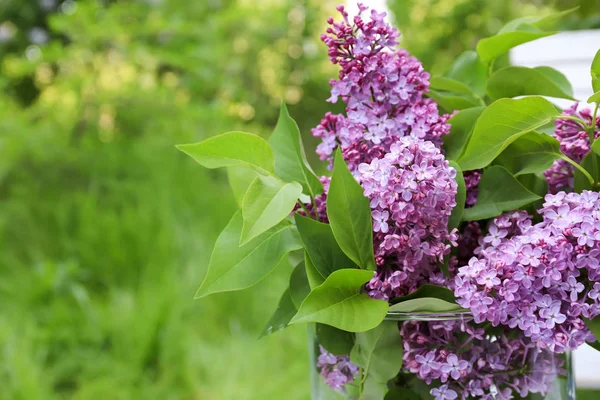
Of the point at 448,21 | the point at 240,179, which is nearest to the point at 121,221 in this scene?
the point at 240,179

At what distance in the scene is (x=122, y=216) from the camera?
7.20 feet

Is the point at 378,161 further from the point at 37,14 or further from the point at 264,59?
the point at 264,59

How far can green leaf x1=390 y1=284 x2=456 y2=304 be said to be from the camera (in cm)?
38

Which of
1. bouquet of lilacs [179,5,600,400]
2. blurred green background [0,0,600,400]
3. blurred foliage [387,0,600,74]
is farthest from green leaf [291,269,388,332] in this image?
blurred foliage [387,0,600,74]

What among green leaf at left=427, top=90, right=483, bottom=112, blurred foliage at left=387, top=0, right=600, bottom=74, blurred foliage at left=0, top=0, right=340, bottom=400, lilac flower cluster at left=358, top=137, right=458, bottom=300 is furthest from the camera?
blurred foliage at left=387, top=0, right=600, bottom=74

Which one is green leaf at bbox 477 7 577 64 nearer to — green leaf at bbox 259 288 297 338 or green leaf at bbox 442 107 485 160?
green leaf at bbox 442 107 485 160

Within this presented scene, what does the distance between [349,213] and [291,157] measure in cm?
8

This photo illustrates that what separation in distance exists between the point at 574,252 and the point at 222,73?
2.56 m

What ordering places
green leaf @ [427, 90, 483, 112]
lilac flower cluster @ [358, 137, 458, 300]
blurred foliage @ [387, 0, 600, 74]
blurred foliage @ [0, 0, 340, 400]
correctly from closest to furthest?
1. lilac flower cluster @ [358, 137, 458, 300]
2. green leaf @ [427, 90, 483, 112]
3. blurred foliage @ [0, 0, 340, 400]
4. blurred foliage @ [387, 0, 600, 74]

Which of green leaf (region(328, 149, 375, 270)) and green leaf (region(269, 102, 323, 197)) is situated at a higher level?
green leaf (region(269, 102, 323, 197))

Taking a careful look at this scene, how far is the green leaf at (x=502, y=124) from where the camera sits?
0.38m

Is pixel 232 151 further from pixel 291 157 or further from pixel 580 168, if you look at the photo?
pixel 580 168

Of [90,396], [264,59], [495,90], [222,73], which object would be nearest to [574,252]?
[495,90]

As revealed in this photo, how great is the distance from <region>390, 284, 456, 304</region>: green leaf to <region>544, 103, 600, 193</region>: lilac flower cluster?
116 millimetres
